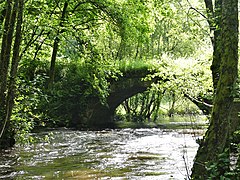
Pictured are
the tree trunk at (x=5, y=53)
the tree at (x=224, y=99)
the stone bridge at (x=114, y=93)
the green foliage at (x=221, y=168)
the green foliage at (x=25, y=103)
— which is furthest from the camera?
the stone bridge at (x=114, y=93)

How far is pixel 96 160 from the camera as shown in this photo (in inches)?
368

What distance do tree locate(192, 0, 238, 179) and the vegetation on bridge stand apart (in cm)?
1

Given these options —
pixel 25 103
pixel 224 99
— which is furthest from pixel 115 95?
pixel 224 99

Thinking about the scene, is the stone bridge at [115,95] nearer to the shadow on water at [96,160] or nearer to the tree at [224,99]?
the shadow on water at [96,160]

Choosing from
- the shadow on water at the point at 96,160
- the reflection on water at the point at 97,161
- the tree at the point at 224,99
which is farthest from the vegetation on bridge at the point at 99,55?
the reflection on water at the point at 97,161

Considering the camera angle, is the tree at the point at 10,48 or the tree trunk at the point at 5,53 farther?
the tree trunk at the point at 5,53

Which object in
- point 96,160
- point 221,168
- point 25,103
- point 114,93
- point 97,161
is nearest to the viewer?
point 221,168

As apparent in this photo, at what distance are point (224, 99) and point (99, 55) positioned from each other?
6114mm

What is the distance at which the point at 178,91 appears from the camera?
10.9m

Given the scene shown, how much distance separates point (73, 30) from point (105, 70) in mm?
1584

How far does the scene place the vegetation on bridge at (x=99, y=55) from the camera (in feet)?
14.8

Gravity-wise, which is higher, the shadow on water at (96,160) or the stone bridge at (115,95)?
the stone bridge at (115,95)

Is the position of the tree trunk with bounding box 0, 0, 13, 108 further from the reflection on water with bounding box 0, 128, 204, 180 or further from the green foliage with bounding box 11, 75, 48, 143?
the reflection on water with bounding box 0, 128, 204, 180

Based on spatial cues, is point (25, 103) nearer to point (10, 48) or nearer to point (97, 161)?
point (10, 48)
